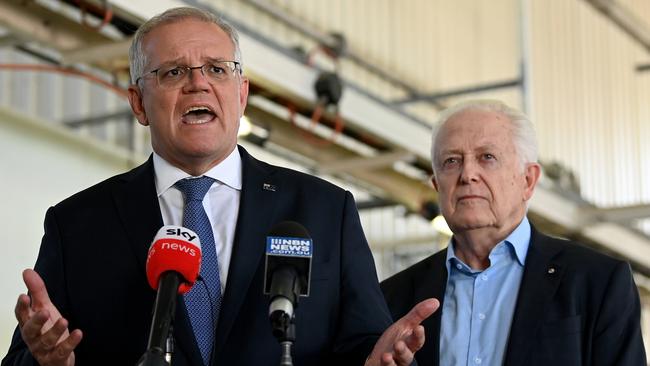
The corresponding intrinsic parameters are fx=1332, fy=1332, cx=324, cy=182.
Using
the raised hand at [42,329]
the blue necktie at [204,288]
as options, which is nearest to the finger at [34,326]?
the raised hand at [42,329]

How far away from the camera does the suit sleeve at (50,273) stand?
8.61 feet

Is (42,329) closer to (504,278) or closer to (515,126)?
(504,278)

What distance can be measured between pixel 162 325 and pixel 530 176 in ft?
5.85

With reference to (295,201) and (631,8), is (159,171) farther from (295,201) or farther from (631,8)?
(631,8)

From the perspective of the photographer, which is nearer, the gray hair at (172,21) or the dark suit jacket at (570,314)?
the gray hair at (172,21)

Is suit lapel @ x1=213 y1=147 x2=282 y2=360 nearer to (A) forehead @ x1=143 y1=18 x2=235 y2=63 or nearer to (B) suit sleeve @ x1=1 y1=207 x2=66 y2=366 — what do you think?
(A) forehead @ x1=143 y1=18 x2=235 y2=63

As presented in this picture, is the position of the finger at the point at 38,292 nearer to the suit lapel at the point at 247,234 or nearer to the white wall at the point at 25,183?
the suit lapel at the point at 247,234

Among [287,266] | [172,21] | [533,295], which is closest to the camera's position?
[287,266]

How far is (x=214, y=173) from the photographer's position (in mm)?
2742

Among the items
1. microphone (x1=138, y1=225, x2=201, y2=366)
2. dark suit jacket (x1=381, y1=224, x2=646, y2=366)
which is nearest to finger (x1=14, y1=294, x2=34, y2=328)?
microphone (x1=138, y1=225, x2=201, y2=366)

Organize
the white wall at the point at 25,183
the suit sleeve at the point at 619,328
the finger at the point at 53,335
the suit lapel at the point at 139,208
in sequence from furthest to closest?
1. the white wall at the point at 25,183
2. the suit sleeve at the point at 619,328
3. the suit lapel at the point at 139,208
4. the finger at the point at 53,335

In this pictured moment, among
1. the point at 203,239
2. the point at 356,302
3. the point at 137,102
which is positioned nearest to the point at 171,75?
the point at 137,102

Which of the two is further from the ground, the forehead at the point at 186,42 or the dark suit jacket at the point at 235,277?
the forehead at the point at 186,42

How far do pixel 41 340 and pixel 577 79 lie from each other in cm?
983
